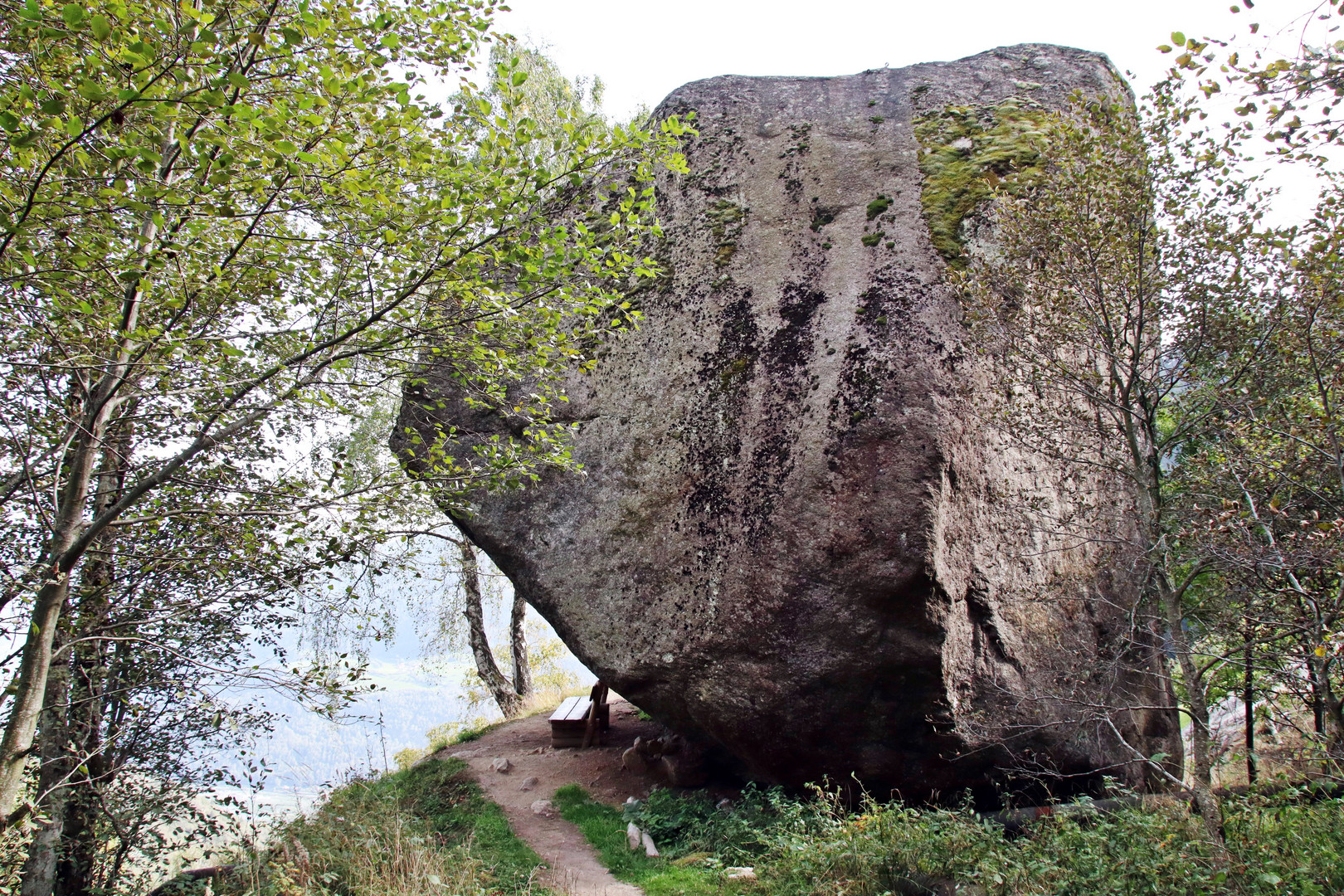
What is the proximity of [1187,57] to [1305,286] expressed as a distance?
2.86m

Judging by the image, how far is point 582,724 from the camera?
1170cm

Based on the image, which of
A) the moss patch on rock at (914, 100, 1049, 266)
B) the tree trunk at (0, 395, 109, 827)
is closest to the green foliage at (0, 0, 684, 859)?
the tree trunk at (0, 395, 109, 827)

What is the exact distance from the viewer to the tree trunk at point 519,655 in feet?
53.6

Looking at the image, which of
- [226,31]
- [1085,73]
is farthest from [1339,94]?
[1085,73]

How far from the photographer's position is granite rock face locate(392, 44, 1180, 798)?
22.2 feet

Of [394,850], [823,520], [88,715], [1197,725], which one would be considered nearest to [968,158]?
[823,520]

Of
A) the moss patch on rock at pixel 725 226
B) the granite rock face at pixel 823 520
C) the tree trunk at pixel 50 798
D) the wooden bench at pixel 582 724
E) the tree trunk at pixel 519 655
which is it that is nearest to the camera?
the tree trunk at pixel 50 798

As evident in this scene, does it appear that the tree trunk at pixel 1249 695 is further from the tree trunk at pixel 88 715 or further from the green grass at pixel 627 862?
the tree trunk at pixel 88 715

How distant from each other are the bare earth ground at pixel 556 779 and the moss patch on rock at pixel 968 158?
714 cm

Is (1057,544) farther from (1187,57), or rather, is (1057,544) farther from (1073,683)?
(1187,57)

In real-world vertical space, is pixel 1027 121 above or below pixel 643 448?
above

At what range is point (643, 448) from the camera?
26.5 feet

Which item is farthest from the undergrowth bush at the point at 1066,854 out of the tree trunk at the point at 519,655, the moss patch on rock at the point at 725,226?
the tree trunk at the point at 519,655

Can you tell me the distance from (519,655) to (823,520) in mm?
11581
